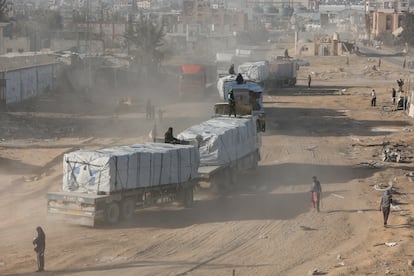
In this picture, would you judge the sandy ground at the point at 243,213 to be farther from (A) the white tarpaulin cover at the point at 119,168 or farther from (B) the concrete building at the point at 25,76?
(B) the concrete building at the point at 25,76

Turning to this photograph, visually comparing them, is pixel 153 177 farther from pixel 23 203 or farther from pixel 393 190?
pixel 393 190

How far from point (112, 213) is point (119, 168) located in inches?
47.5

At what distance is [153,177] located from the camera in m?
22.5

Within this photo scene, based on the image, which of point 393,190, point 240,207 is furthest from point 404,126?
point 240,207

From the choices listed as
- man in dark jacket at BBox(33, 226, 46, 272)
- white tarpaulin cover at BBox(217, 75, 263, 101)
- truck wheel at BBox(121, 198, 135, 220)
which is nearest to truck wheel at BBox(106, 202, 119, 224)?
truck wheel at BBox(121, 198, 135, 220)

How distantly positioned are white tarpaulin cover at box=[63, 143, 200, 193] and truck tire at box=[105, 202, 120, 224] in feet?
1.50

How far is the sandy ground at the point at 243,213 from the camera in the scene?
60.7 feet

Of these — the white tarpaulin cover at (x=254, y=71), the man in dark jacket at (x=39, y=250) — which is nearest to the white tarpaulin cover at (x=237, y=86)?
the white tarpaulin cover at (x=254, y=71)

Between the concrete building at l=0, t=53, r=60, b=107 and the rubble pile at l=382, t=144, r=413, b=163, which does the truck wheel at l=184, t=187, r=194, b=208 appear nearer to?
the rubble pile at l=382, t=144, r=413, b=163

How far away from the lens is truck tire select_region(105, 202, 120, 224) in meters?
21.2

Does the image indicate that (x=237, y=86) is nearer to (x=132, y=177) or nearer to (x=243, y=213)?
(x=243, y=213)

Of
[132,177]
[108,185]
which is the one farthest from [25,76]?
[108,185]

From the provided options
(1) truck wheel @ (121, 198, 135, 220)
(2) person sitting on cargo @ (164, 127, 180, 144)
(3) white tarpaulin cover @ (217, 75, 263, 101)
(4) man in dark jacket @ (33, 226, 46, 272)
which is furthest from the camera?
(3) white tarpaulin cover @ (217, 75, 263, 101)

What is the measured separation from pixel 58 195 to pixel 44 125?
70.4 feet
